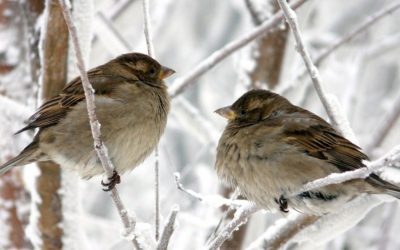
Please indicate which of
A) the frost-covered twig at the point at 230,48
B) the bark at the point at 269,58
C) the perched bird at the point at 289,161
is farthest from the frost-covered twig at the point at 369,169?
the bark at the point at 269,58

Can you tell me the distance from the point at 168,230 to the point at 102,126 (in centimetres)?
97

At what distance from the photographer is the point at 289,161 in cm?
349

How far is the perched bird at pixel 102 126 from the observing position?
3631 millimetres

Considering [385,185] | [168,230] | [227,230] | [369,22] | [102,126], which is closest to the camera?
[168,230]

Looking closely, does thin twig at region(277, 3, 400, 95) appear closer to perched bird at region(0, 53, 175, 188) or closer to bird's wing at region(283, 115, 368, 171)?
bird's wing at region(283, 115, 368, 171)

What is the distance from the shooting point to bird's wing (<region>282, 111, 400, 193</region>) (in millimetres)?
3570

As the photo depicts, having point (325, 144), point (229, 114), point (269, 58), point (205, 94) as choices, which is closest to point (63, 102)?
point (229, 114)

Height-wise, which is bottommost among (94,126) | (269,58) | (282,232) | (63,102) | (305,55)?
(282,232)

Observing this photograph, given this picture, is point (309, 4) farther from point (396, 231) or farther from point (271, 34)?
point (396, 231)

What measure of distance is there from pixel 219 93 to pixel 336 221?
5082 mm

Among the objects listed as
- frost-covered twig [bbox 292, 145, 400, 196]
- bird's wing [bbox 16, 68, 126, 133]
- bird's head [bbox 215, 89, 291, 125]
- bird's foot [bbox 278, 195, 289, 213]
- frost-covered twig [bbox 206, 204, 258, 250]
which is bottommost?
frost-covered twig [bbox 292, 145, 400, 196]

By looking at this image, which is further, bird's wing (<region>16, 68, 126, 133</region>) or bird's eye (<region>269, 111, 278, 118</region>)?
bird's eye (<region>269, 111, 278, 118</region>)

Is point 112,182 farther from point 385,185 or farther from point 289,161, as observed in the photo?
point 385,185

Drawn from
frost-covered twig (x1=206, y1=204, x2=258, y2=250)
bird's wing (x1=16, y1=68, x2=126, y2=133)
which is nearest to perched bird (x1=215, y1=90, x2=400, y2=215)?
frost-covered twig (x1=206, y1=204, x2=258, y2=250)
